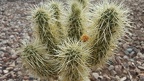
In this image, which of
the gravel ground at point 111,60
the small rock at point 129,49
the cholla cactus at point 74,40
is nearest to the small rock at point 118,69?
the gravel ground at point 111,60

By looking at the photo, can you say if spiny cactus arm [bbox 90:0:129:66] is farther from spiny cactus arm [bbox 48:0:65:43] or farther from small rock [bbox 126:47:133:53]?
small rock [bbox 126:47:133:53]

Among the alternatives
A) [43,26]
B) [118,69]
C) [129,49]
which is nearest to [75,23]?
[43,26]

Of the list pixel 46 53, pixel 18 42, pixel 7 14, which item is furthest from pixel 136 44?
pixel 7 14

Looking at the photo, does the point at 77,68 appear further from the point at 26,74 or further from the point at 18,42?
the point at 18,42

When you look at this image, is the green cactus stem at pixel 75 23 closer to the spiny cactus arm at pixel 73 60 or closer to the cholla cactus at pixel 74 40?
the cholla cactus at pixel 74 40

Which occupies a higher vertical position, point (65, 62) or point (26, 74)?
point (65, 62)

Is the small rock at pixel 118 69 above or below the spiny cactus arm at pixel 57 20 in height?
below

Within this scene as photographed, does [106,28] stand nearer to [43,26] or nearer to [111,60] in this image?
[43,26]
